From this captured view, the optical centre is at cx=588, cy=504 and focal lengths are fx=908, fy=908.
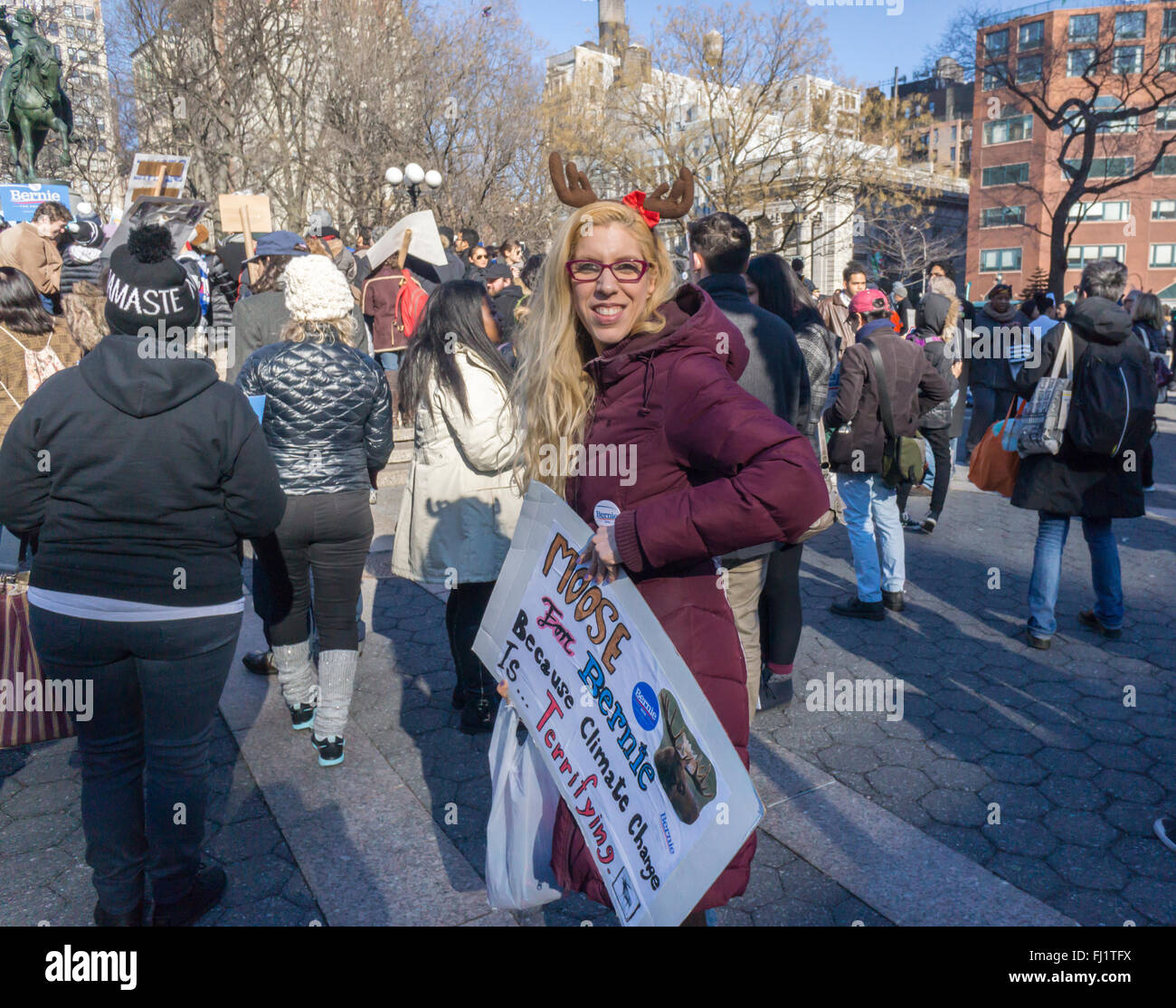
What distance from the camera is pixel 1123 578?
620 cm

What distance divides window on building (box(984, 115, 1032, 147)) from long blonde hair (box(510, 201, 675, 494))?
74.0 metres

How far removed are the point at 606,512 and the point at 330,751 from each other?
2364 millimetres

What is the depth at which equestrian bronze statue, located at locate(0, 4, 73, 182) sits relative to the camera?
14.8 meters

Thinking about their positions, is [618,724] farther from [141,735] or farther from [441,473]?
[441,473]

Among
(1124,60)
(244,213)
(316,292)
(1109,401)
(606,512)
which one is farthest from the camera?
(1124,60)

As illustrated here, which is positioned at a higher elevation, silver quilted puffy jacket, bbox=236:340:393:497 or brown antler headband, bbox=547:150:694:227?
brown antler headband, bbox=547:150:694:227

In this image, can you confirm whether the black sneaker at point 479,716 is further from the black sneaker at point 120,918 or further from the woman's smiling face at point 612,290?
the woman's smiling face at point 612,290

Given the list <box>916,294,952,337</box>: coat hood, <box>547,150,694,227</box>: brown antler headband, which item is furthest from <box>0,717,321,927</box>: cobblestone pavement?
<box>916,294,952,337</box>: coat hood

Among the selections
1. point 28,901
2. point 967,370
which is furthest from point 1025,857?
point 967,370

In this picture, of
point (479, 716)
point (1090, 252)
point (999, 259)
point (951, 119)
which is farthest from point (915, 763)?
point (951, 119)

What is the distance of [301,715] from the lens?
13.5 feet

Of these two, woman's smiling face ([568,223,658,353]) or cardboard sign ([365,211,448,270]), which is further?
cardboard sign ([365,211,448,270])

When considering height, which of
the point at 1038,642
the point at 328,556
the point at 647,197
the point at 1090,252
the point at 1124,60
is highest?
the point at 1124,60

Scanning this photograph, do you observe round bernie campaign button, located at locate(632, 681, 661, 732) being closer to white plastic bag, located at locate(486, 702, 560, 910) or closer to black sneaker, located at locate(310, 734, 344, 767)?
white plastic bag, located at locate(486, 702, 560, 910)
